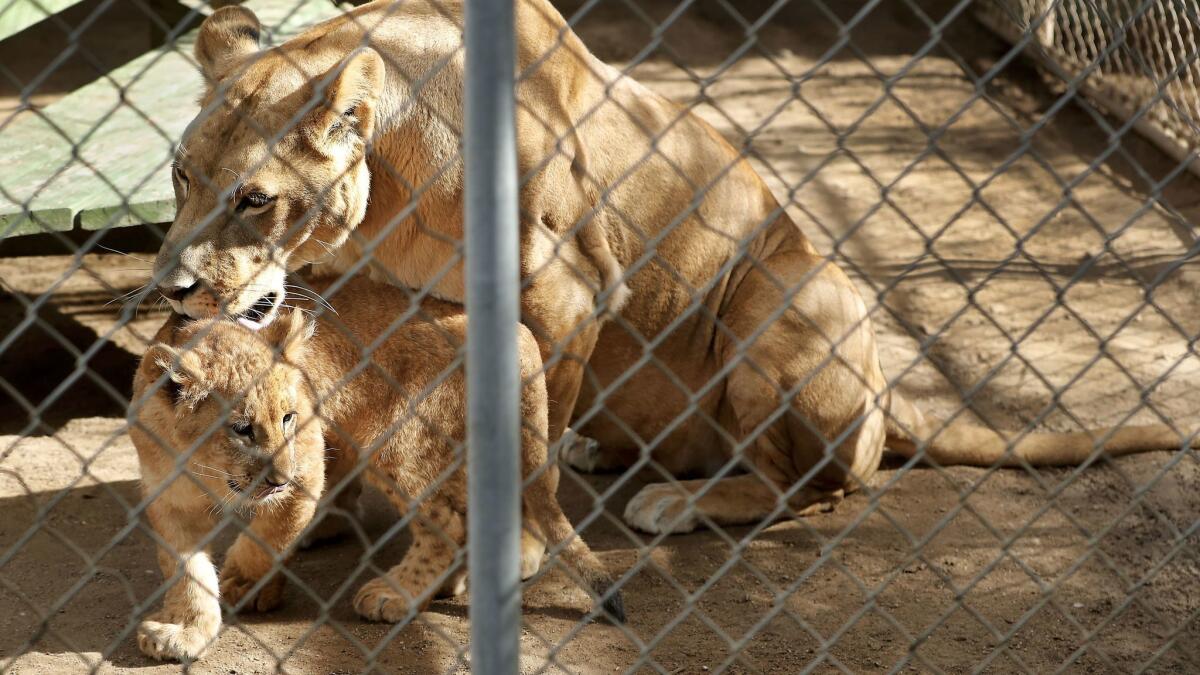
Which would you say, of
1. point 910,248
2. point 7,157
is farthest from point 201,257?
point 910,248

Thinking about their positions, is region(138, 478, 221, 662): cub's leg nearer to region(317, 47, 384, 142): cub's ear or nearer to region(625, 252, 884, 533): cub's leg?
region(317, 47, 384, 142): cub's ear

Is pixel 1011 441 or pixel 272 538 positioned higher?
pixel 1011 441

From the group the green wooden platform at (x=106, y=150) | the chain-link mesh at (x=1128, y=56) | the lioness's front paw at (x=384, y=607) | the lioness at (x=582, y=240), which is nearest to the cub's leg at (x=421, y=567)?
the lioness's front paw at (x=384, y=607)

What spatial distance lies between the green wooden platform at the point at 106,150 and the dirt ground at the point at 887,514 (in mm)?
307

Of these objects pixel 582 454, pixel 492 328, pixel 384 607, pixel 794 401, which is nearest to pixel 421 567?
pixel 384 607

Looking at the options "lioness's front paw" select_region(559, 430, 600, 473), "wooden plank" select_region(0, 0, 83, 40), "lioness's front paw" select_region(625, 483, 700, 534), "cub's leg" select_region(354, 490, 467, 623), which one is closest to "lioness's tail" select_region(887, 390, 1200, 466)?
"lioness's front paw" select_region(625, 483, 700, 534)

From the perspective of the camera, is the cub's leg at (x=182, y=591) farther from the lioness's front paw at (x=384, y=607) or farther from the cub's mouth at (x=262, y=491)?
the lioness's front paw at (x=384, y=607)

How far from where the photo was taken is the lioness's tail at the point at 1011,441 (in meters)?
4.04

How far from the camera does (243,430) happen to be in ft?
10.0

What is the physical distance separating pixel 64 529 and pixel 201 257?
Answer: 1229 mm

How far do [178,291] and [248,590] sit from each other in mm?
881

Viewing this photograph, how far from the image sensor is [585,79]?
3.49 metres

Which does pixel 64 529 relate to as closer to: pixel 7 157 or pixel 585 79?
pixel 7 157

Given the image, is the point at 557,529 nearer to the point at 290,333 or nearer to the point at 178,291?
the point at 290,333
